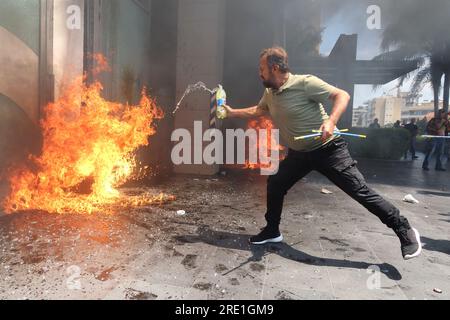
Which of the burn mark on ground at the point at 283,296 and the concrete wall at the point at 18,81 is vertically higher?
the concrete wall at the point at 18,81

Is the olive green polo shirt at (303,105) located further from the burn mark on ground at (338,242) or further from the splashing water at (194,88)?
the splashing water at (194,88)

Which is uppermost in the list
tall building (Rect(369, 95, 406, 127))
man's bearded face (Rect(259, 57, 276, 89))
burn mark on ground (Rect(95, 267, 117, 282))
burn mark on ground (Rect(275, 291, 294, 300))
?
tall building (Rect(369, 95, 406, 127))

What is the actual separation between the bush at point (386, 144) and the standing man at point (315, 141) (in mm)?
10865

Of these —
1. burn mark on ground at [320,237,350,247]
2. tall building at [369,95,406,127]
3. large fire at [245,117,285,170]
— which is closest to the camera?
burn mark on ground at [320,237,350,247]

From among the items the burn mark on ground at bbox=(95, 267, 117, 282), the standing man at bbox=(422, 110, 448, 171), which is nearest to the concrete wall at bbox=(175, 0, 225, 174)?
the burn mark on ground at bbox=(95, 267, 117, 282)

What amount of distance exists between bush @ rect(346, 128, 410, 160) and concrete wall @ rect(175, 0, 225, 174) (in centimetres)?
798

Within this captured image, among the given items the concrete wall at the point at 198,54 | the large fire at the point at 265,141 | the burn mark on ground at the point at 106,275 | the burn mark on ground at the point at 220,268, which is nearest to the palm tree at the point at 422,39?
the large fire at the point at 265,141

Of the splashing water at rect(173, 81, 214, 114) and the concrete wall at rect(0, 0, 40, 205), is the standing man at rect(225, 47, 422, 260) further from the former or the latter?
the splashing water at rect(173, 81, 214, 114)

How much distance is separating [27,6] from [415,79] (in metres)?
24.3

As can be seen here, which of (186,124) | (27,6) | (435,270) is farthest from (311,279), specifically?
(186,124)

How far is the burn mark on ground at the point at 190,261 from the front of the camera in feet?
9.11

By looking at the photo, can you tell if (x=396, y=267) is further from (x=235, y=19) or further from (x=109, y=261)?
(x=235, y=19)

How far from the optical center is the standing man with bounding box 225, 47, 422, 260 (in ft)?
9.33

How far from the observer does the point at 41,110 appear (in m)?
4.72
